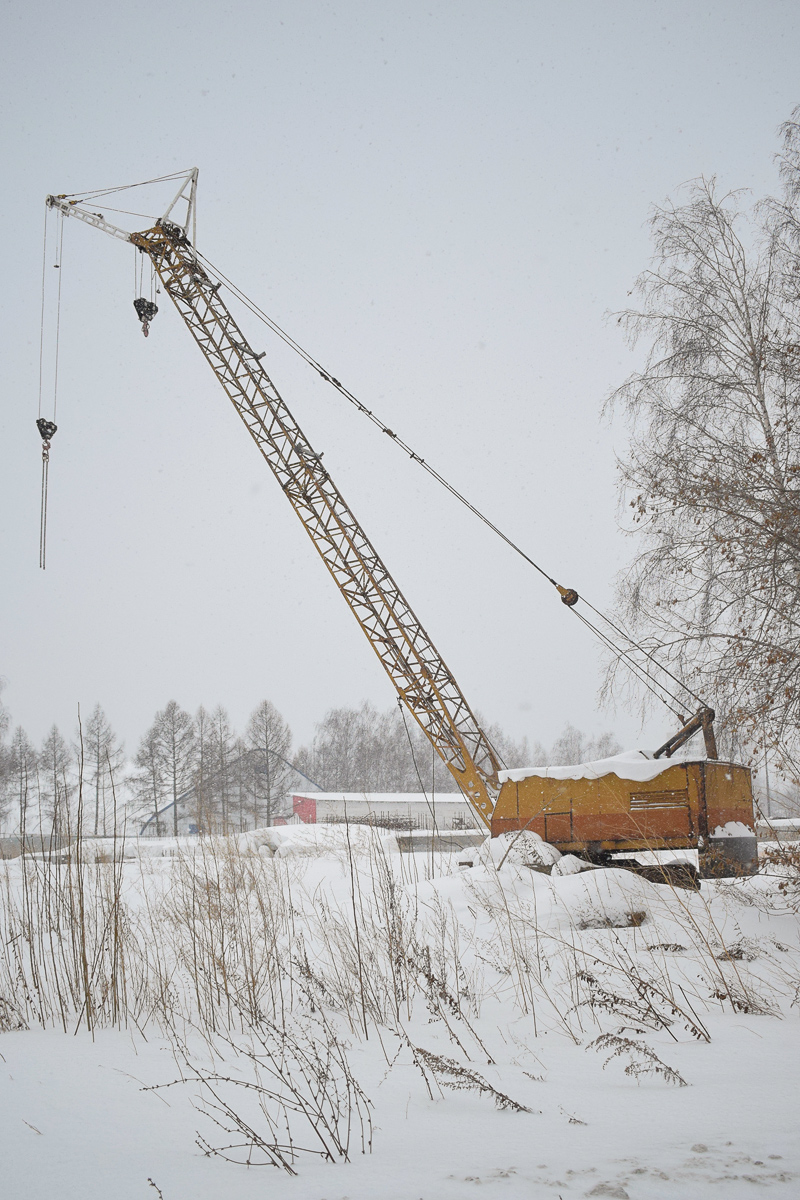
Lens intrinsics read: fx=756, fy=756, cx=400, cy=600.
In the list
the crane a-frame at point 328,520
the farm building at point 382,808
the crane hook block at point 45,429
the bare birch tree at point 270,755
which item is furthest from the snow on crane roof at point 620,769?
the bare birch tree at point 270,755

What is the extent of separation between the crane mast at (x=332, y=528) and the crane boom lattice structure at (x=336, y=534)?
18mm

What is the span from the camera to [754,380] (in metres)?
8.55

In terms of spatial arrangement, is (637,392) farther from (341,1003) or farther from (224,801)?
(341,1003)

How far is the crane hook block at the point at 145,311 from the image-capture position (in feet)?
42.9

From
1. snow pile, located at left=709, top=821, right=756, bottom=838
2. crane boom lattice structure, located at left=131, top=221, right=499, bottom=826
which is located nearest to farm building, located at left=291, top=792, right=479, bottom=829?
crane boom lattice structure, located at left=131, top=221, right=499, bottom=826

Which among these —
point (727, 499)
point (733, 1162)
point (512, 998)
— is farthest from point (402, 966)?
point (727, 499)

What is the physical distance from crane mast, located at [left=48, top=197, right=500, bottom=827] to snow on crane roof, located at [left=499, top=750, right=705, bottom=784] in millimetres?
3749

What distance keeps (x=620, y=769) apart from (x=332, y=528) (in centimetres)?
700

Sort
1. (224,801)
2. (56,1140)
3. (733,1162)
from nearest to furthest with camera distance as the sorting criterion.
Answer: (733,1162)
(56,1140)
(224,801)

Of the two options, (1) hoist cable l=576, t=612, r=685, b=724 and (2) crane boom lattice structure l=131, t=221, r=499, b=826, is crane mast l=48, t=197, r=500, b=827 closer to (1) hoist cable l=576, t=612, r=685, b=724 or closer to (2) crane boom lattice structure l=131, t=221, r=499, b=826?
(2) crane boom lattice structure l=131, t=221, r=499, b=826

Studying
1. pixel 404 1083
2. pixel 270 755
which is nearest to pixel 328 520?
pixel 404 1083

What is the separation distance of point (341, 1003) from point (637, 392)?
8.40m

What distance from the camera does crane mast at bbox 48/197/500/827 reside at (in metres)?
13.8

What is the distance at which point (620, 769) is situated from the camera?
365 inches
